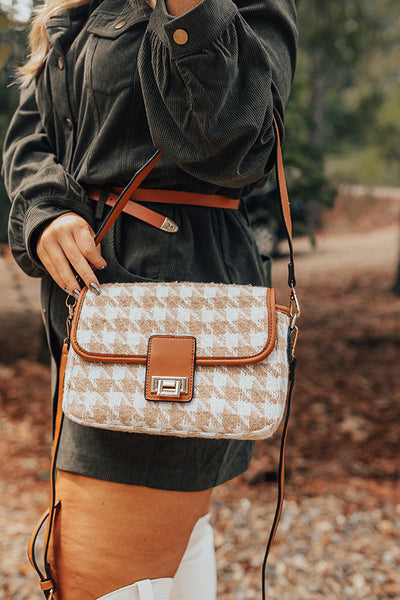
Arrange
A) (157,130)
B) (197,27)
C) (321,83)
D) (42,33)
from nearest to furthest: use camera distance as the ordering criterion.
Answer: (197,27) < (157,130) < (42,33) < (321,83)

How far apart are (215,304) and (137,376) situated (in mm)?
204

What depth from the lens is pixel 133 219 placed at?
1197 millimetres

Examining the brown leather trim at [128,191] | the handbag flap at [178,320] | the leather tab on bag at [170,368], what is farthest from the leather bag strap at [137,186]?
the leather tab on bag at [170,368]

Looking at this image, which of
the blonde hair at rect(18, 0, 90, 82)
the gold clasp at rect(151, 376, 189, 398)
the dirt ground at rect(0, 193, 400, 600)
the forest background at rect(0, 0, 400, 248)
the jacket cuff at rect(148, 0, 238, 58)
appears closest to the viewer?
the jacket cuff at rect(148, 0, 238, 58)

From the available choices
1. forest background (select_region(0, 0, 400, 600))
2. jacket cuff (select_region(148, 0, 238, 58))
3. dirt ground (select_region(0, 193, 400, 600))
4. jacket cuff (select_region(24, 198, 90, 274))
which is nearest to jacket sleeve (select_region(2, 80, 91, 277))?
jacket cuff (select_region(24, 198, 90, 274))

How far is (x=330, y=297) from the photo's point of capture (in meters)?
7.29

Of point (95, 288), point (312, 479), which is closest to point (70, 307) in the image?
point (95, 288)

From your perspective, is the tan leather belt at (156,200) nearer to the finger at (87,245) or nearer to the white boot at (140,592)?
the finger at (87,245)

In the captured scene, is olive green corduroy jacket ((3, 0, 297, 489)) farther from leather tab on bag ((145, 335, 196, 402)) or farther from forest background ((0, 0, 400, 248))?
forest background ((0, 0, 400, 248))

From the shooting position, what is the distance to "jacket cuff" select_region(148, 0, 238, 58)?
92 centimetres

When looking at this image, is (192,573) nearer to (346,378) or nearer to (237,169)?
(237,169)

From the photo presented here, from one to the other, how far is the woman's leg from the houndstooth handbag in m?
0.04

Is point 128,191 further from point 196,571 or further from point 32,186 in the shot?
point 196,571

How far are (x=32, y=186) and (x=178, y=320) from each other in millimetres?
439
